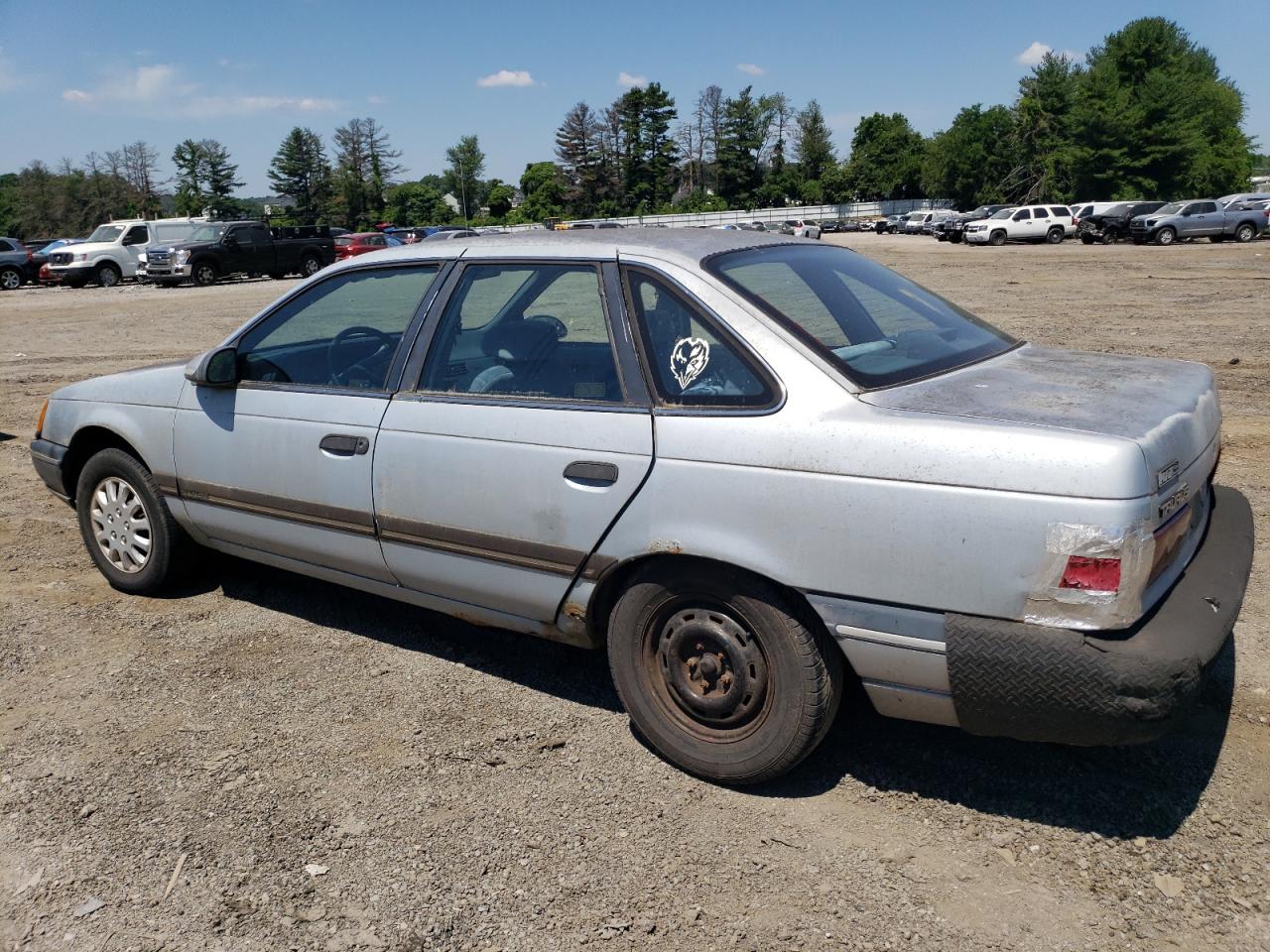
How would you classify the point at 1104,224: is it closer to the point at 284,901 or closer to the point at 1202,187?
the point at 1202,187

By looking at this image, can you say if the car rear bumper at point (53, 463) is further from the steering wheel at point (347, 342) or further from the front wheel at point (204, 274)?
the front wheel at point (204, 274)

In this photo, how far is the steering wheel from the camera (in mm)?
4137

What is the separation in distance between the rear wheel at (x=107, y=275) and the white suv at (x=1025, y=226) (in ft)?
108

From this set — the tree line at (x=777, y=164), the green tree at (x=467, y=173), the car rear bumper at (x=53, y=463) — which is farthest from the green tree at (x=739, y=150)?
the car rear bumper at (x=53, y=463)

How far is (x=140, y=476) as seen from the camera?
188 inches

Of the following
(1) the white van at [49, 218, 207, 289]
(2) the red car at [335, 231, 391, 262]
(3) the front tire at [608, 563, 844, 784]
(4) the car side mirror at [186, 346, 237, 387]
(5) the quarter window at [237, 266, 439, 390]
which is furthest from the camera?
(2) the red car at [335, 231, 391, 262]

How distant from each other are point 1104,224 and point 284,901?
43.7 meters

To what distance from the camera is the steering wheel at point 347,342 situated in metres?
4.14

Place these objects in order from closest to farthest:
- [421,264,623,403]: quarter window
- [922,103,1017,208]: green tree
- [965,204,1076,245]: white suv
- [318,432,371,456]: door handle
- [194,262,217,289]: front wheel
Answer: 1. [421,264,623,403]: quarter window
2. [318,432,371,456]: door handle
3. [194,262,217,289]: front wheel
4. [965,204,1076,245]: white suv
5. [922,103,1017,208]: green tree

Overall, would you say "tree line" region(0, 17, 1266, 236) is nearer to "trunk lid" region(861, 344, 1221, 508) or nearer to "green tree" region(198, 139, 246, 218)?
"green tree" region(198, 139, 246, 218)

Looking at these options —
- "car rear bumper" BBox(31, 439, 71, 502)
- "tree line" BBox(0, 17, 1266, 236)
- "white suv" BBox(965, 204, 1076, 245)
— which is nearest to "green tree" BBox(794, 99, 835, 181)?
"tree line" BBox(0, 17, 1266, 236)

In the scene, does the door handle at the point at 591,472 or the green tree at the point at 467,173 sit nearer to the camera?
the door handle at the point at 591,472

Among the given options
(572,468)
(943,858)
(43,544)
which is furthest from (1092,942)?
(43,544)

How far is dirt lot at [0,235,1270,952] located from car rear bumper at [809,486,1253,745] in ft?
1.45
